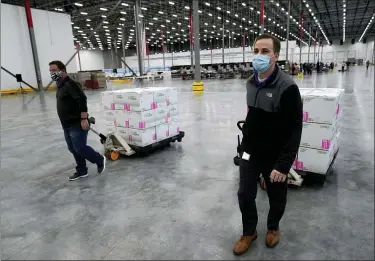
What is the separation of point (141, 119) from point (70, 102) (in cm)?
133

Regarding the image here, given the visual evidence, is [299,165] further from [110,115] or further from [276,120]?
[110,115]

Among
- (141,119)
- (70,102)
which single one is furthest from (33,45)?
(70,102)

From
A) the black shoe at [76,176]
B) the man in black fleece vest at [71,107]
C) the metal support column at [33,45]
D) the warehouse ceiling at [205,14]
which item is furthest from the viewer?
the warehouse ceiling at [205,14]

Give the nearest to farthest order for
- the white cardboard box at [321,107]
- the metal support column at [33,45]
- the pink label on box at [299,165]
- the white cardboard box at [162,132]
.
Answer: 1. the white cardboard box at [321,107]
2. the pink label on box at [299,165]
3. the white cardboard box at [162,132]
4. the metal support column at [33,45]

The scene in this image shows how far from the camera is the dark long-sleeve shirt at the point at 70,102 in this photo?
3.85 meters

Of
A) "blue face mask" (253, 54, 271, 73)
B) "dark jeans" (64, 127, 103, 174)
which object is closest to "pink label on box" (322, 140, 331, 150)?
"blue face mask" (253, 54, 271, 73)

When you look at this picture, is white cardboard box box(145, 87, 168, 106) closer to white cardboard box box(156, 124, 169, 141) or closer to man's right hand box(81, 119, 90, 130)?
white cardboard box box(156, 124, 169, 141)

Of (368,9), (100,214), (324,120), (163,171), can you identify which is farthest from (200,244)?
(368,9)

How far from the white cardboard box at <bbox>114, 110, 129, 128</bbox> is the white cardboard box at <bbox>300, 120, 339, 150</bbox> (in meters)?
3.06

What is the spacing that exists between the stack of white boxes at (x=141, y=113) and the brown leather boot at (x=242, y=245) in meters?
2.97

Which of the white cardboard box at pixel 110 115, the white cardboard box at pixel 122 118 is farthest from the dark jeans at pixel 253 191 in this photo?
the white cardboard box at pixel 110 115

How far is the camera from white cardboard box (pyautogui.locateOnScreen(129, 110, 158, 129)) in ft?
16.1

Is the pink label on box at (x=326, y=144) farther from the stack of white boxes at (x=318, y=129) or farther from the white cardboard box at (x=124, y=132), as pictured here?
the white cardboard box at (x=124, y=132)

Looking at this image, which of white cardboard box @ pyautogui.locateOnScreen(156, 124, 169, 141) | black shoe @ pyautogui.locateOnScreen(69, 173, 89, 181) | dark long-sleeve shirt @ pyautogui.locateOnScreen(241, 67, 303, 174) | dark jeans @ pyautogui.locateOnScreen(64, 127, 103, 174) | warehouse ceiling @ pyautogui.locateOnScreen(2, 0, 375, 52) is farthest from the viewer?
warehouse ceiling @ pyautogui.locateOnScreen(2, 0, 375, 52)
